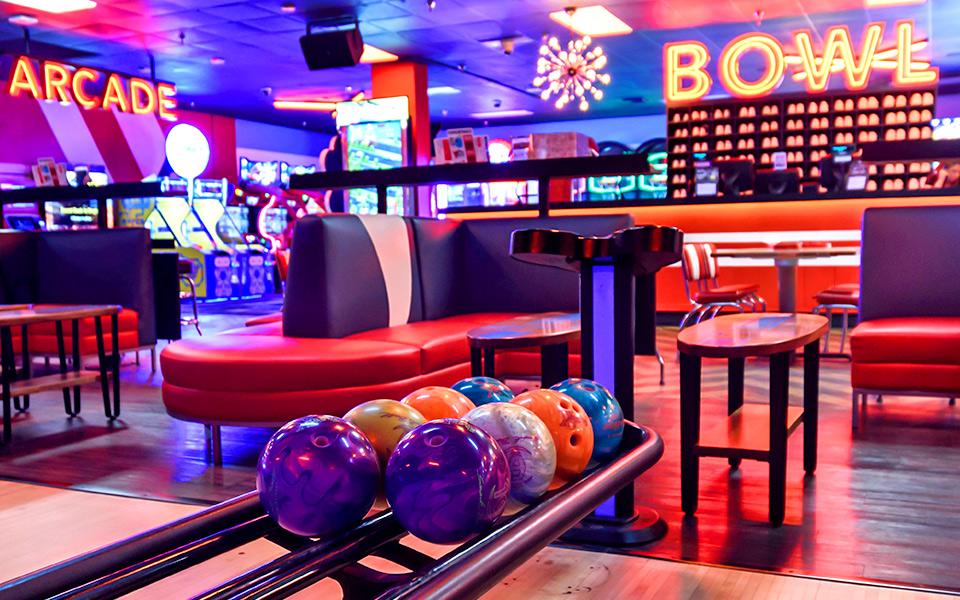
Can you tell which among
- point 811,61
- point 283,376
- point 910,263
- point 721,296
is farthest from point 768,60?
point 283,376

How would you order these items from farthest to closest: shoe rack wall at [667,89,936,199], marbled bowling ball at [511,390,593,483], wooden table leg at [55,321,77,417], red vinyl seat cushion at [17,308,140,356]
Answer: shoe rack wall at [667,89,936,199], red vinyl seat cushion at [17,308,140,356], wooden table leg at [55,321,77,417], marbled bowling ball at [511,390,593,483]

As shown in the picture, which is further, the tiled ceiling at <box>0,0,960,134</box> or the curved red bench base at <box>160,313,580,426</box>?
the tiled ceiling at <box>0,0,960,134</box>

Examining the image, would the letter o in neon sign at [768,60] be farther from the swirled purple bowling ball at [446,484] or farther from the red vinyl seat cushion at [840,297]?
the swirled purple bowling ball at [446,484]

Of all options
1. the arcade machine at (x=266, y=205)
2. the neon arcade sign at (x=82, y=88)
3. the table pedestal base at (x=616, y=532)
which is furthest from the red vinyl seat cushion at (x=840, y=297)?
the arcade machine at (x=266, y=205)

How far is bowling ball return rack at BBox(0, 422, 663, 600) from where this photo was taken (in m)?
1.12

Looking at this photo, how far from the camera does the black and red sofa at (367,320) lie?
334cm

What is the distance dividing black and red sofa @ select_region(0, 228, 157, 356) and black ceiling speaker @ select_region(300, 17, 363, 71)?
13.6 ft

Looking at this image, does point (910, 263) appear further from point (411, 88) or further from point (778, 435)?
point (411, 88)

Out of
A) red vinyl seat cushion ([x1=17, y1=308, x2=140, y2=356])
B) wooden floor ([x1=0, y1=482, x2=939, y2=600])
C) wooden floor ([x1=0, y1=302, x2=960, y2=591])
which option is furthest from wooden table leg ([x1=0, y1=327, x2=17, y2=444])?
red vinyl seat cushion ([x1=17, y1=308, x2=140, y2=356])

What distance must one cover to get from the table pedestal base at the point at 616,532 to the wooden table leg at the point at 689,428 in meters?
A: 0.19

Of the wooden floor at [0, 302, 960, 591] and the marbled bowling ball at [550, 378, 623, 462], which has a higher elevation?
the marbled bowling ball at [550, 378, 623, 462]

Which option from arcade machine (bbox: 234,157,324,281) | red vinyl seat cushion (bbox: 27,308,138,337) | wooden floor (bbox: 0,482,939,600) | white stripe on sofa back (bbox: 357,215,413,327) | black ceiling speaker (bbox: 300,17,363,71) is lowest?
wooden floor (bbox: 0,482,939,600)

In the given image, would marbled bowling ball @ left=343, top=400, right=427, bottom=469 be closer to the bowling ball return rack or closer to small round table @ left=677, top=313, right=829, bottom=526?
the bowling ball return rack

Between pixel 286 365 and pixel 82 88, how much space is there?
825 cm
